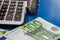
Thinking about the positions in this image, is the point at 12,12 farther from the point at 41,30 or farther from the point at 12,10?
the point at 41,30

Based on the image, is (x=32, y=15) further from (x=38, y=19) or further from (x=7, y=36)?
(x=7, y=36)

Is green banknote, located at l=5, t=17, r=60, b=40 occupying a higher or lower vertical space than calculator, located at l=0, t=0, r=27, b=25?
lower

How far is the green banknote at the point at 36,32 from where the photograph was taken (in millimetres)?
571

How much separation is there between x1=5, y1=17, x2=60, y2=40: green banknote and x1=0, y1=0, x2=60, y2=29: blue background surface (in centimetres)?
3

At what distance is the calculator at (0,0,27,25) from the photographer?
0.62 m

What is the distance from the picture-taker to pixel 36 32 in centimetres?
59

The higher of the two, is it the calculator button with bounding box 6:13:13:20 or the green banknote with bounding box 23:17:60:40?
the calculator button with bounding box 6:13:13:20

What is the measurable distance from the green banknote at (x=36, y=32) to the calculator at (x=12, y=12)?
0.03 metres

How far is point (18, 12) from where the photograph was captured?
0.65 metres

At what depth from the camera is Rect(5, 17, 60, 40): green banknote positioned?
57cm

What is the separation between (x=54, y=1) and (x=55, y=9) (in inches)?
2.1

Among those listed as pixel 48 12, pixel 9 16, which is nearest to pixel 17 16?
pixel 9 16

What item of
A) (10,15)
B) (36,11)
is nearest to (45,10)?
(36,11)

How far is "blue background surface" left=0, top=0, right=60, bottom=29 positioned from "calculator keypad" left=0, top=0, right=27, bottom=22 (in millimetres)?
33
